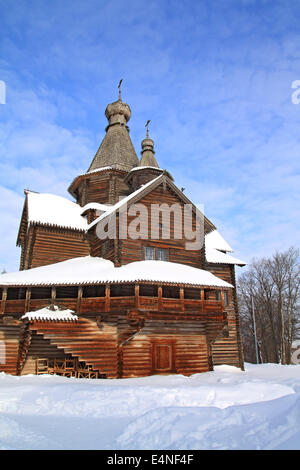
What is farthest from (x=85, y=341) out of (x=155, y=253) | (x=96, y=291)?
(x=155, y=253)

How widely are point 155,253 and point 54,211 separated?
875 cm

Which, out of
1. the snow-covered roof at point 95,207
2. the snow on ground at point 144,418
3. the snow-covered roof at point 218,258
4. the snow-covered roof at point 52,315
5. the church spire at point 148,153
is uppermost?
the church spire at point 148,153

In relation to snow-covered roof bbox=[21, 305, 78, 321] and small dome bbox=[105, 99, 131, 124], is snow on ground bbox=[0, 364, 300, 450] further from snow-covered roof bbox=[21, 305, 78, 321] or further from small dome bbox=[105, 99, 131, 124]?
small dome bbox=[105, 99, 131, 124]

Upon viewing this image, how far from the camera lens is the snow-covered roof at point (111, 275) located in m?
15.9

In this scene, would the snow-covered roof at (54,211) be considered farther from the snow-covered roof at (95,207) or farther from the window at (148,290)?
the window at (148,290)

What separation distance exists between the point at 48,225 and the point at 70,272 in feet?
18.7

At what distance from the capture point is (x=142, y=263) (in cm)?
1800

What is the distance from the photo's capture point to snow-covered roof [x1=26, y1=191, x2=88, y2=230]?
22.3m

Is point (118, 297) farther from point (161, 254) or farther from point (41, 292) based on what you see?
point (41, 292)

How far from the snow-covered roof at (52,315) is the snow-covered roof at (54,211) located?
741cm

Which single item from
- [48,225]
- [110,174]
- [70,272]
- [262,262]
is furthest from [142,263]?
[262,262]

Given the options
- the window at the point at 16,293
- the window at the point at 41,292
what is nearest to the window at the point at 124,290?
the window at the point at 41,292

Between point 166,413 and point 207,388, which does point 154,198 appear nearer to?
point 207,388

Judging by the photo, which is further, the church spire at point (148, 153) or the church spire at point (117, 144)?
the church spire at point (148, 153)
